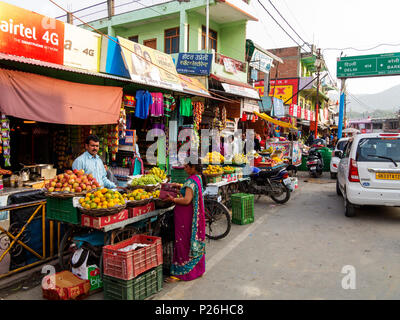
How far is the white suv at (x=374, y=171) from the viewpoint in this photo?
647 centimetres

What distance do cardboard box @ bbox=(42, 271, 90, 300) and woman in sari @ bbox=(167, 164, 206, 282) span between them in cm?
114

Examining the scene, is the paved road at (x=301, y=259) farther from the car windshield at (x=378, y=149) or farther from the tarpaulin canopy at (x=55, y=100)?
the tarpaulin canopy at (x=55, y=100)

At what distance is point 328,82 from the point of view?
133 feet

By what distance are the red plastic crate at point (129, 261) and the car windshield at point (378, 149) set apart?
5.33 meters

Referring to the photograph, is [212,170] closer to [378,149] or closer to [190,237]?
[190,237]

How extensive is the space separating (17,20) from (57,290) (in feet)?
18.9

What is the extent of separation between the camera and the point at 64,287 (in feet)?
11.5

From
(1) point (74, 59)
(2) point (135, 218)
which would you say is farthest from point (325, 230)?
(1) point (74, 59)

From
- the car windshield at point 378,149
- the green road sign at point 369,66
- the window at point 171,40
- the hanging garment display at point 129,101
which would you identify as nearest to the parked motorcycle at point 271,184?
the car windshield at point 378,149

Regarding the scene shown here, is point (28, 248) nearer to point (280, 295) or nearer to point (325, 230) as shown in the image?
point (280, 295)

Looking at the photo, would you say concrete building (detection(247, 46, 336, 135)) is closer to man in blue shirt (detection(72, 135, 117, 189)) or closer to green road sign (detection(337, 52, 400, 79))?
green road sign (detection(337, 52, 400, 79))

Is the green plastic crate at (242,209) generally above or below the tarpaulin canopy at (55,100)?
below

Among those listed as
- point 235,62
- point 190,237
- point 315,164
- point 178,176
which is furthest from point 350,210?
point 235,62

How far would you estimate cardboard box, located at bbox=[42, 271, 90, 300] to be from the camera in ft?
11.5
